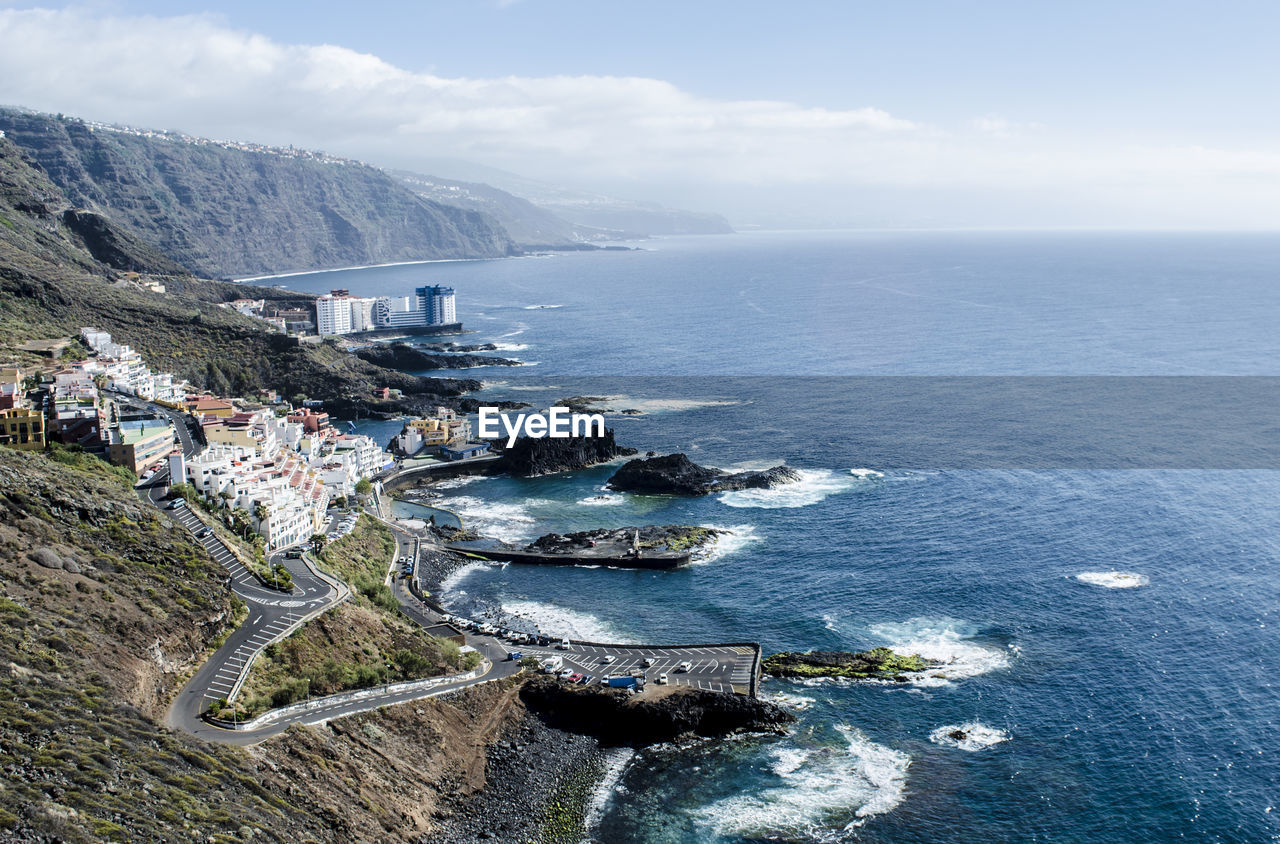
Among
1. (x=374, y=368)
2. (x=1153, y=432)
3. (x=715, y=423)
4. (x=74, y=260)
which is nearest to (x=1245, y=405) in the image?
(x=1153, y=432)

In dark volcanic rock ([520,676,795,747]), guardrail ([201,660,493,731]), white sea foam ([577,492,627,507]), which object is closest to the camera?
guardrail ([201,660,493,731])

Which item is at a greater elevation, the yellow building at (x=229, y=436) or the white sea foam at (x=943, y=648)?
the yellow building at (x=229, y=436)

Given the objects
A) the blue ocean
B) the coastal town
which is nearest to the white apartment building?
the coastal town

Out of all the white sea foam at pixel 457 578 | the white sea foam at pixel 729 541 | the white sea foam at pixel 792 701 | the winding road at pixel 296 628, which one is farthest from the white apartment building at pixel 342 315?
the white sea foam at pixel 792 701

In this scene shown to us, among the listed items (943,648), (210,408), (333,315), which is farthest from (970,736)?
(333,315)

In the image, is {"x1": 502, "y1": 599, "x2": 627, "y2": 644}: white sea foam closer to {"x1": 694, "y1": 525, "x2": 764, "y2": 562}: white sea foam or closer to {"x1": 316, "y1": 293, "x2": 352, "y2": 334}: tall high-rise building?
{"x1": 694, "y1": 525, "x2": 764, "y2": 562}: white sea foam

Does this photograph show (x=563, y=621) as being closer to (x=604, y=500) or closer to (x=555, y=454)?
(x=604, y=500)

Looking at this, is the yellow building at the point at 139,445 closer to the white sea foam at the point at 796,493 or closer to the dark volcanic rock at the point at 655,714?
the dark volcanic rock at the point at 655,714
